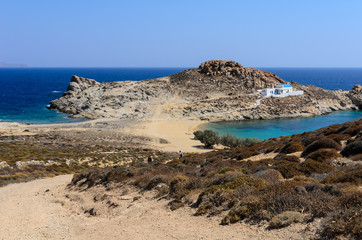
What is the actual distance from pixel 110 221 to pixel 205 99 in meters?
62.7

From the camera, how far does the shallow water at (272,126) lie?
51.8m

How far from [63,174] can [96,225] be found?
15.7 metres

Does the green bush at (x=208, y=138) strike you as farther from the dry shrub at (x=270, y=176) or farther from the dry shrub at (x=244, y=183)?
the dry shrub at (x=244, y=183)

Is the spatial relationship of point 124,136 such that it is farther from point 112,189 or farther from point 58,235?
point 58,235

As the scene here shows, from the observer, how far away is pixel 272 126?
58.0 metres

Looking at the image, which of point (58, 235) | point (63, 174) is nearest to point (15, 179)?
point (63, 174)

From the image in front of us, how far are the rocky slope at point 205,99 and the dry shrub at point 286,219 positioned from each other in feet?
185

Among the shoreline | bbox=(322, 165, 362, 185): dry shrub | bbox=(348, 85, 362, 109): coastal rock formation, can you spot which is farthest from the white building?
bbox=(322, 165, 362, 185): dry shrub

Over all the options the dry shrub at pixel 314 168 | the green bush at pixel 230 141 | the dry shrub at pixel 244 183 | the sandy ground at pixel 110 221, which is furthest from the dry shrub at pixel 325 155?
the green bush at pixel 230 141

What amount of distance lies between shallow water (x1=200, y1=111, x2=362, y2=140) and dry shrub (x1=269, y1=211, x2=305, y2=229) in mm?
42171

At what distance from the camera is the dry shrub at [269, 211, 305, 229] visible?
23.3 ft

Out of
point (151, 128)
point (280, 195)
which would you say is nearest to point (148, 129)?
point (151, 128)

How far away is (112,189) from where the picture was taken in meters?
14.9

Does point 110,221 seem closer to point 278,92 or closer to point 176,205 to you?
point 176,205
